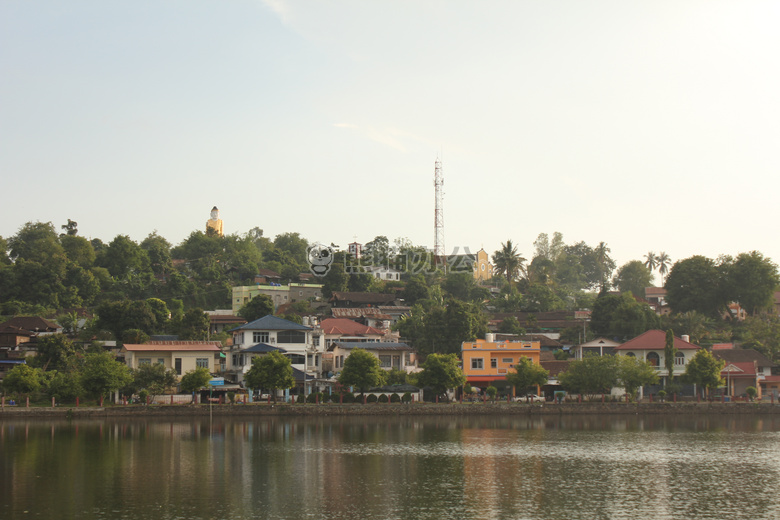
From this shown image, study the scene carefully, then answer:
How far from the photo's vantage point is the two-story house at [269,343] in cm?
6391

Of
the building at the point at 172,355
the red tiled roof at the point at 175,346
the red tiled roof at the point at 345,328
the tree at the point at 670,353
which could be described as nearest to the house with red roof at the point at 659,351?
the tree at the point at 670,353

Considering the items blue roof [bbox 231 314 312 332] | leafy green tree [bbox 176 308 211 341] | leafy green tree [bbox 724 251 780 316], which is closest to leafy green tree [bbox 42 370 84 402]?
blue roof [bbox 231 314 312 332]

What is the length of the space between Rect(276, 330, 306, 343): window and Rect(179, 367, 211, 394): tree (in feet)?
30.4

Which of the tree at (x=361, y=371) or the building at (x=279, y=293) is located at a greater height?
the building at (x=279, y=293)

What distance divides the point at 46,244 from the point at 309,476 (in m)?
76.6

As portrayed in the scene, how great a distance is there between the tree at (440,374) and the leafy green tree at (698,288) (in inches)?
1468

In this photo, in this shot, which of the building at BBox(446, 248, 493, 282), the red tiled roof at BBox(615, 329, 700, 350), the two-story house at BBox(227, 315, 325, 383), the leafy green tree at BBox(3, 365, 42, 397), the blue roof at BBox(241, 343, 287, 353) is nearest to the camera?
the leafy green tree at BBox(3, 365, 42, 397)

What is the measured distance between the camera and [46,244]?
9625 cm

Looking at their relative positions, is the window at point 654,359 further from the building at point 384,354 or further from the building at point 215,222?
the building at point 215,222

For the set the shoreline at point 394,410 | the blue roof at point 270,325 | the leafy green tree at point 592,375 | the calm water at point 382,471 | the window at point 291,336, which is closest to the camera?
the calm water at point 382,471

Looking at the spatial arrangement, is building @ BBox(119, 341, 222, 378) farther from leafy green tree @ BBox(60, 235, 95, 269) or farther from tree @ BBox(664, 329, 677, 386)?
leafy green tree @ BBox(60, 235, 95, 269)

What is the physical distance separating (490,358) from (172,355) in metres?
26.7

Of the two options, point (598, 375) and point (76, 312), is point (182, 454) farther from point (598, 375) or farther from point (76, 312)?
point (76, 312)

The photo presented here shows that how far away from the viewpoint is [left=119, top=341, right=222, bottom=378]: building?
61906 mm
